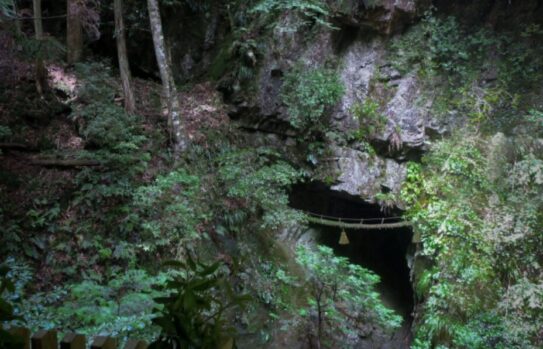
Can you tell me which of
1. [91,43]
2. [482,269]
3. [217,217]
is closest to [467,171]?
[482,269]

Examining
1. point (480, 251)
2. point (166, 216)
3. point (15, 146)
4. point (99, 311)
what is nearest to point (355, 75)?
point (480, 251)

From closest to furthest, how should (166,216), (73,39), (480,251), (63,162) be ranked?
(166,216) < (63,162) < (480,251) < (73,39)

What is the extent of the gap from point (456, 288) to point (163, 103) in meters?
6.14

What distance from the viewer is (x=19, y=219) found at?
529cm

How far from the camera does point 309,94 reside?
7.96 meters

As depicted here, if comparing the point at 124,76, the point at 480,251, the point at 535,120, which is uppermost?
the point at 124,76

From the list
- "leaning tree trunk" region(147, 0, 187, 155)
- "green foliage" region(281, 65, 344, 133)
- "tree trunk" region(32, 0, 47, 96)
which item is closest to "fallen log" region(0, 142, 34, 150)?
"tree trunk" region(32, 0, 47, 96)

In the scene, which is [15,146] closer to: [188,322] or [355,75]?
[188,322]

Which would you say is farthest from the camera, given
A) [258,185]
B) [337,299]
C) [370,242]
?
[370,242]

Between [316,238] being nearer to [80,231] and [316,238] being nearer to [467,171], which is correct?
[467,171]

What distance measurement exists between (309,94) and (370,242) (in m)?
4.07

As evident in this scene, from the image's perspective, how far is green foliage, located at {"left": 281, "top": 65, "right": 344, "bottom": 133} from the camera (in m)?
7.96

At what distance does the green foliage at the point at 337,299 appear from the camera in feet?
18.8

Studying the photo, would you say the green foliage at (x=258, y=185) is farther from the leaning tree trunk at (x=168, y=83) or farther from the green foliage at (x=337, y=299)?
the green foliage at (x=337, y=299)
